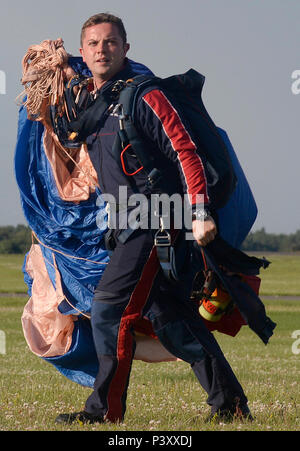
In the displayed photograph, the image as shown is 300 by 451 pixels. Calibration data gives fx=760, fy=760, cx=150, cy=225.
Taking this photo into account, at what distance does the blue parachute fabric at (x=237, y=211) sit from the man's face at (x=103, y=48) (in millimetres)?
1000

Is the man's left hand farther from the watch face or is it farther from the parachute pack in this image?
the parachute pack

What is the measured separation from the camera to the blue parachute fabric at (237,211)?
5660 millimetres

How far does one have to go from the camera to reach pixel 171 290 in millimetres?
5238

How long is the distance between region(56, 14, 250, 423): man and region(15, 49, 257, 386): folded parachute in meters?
0.55

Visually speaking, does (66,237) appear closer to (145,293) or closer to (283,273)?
(145,293)

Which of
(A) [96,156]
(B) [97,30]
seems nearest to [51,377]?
(A) [96,156]

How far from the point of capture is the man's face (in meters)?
5.17

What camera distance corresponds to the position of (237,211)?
18.7ft

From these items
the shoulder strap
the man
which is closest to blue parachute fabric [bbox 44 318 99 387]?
the man

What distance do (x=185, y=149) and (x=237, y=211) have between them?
3.30 feet

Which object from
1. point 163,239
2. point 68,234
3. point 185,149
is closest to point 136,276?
point 163,239

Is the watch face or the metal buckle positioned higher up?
the watch face

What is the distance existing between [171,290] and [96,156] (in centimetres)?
107
